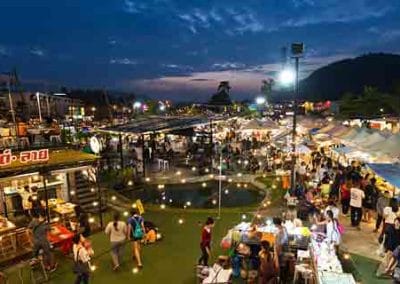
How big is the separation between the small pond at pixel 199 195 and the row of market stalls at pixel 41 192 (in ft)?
10.1

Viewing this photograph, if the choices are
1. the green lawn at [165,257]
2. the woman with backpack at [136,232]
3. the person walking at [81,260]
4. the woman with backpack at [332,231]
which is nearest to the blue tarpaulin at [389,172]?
the woman with backpack at [332,231]

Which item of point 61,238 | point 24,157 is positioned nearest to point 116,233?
point 61,238

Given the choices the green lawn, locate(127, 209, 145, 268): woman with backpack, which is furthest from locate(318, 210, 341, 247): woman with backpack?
locate(127, 209, 145, 268): woman with backpack

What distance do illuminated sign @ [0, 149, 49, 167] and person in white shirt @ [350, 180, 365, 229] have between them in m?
9.94

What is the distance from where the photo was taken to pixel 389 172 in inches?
450

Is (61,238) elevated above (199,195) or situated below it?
above

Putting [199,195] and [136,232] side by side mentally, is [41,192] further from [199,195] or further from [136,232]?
[136,232]

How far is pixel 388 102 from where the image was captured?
152ft

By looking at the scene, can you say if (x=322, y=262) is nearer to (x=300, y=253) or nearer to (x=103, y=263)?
(x=300, y=253)

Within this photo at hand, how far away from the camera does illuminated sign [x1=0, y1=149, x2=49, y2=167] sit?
35.0 feet

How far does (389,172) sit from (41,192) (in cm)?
1324

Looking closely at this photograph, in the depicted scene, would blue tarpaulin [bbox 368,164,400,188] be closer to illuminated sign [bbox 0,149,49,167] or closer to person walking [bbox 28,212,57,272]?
person walking [bbox 28,212,57,272]

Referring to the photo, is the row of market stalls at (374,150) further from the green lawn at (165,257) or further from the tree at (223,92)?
the tree at (223,92)

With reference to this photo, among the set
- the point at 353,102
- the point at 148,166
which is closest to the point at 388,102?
the point at 353,102
